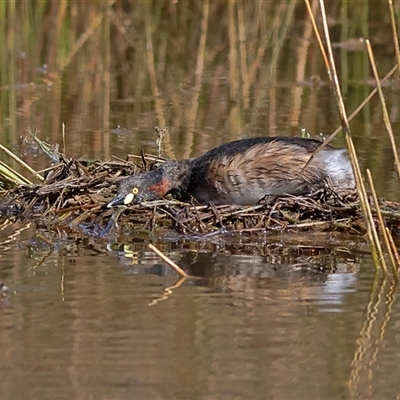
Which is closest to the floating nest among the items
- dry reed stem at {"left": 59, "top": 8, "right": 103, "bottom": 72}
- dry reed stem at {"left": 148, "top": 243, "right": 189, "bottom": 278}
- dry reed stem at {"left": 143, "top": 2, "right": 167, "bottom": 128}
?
dry reed stem at {"left": 148, "top": 243, "right": 189, "bottom": 278}

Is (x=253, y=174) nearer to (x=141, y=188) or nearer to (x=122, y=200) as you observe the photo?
(x=141, y=188)

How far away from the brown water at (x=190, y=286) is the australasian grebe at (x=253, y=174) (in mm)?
370

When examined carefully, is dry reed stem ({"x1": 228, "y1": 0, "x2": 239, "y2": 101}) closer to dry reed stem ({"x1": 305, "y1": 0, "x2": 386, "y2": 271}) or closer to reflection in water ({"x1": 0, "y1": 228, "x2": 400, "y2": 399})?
reflection in water ({"x1": 0, "y1": 228, "x2": 400, "y2": 399})

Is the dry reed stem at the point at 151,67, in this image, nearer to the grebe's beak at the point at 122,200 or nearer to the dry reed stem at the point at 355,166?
the grebe's beak at the point at 122,200

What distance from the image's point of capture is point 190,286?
4359 mm

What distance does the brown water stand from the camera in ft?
11.0

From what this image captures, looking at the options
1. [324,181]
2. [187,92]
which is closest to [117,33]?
[187,92]

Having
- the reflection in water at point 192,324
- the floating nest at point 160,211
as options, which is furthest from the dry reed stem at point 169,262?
the floating nest at point 160,211

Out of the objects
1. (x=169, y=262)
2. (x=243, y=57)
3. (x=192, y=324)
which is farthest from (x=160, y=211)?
(x=243, y=57)

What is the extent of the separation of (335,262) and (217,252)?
1.80 ft

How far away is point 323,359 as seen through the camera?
352cm

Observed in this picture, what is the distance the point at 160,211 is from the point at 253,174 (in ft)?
1.87

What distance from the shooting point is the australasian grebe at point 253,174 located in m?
5.68

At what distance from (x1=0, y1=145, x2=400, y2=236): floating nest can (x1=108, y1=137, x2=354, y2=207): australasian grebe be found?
0.47 ft
